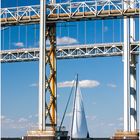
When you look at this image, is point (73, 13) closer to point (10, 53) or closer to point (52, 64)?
point (52, 64)

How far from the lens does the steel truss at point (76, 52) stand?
97.9m

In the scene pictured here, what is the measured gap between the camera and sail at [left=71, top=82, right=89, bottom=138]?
3591 inches

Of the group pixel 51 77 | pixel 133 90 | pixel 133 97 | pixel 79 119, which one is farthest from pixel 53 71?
pixel 133 90

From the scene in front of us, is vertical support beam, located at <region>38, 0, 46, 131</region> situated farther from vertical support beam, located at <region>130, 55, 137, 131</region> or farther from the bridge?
vertical support beam, located at <region>130, 55, 137, 131</region>

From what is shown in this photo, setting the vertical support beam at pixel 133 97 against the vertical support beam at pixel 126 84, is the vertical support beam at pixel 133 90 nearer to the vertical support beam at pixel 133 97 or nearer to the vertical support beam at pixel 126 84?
the vertical support beam at pixel 133 97

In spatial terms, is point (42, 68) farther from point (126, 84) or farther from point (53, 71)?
point (126, 84)

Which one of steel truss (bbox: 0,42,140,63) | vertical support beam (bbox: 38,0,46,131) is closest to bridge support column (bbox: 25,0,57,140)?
vertical support beam (bbox: 38,0,46,131)

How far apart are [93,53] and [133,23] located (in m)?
8.21

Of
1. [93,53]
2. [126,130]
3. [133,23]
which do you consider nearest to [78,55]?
[93,53]

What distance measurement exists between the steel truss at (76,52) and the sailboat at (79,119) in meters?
8.09

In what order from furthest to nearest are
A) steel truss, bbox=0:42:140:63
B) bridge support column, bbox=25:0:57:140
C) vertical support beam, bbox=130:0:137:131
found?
steel truss, bbox=0:42:140:63 < vertical support beam, bbox=130:0:137:131 < bridge support column, bbox=25:0:57:140

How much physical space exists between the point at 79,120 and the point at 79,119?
138 millimetres

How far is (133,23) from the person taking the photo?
96125 millimetres

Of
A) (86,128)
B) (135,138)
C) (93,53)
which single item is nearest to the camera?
(135,138)
